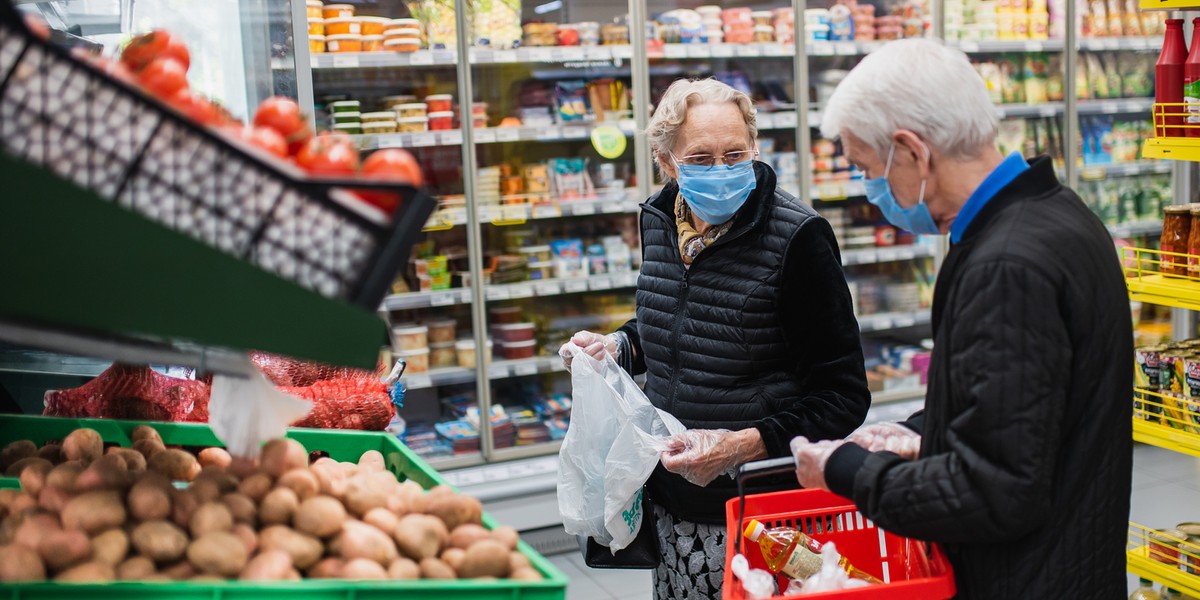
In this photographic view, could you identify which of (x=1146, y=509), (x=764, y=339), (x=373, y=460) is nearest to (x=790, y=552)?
(x=764, y=339)

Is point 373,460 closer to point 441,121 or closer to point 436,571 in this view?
point 436,571

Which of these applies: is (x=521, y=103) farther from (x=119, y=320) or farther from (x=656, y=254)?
(x=119, y=320)

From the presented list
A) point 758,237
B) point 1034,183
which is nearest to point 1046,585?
point 1034,183

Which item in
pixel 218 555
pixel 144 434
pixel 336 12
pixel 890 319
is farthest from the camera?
pixel 890 319

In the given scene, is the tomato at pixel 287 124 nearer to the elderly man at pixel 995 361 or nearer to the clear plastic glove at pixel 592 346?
the elderly man at pixel 995 361

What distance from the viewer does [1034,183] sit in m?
1.44

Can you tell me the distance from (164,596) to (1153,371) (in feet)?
8.30

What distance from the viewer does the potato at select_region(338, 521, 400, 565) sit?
3.69ft

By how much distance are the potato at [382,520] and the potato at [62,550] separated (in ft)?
0.95

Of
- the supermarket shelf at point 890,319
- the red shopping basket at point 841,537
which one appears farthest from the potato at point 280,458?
the supermarket shelf at point 890,319

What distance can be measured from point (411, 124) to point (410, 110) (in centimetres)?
6

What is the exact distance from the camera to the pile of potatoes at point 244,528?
1070 mm

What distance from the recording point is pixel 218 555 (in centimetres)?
108

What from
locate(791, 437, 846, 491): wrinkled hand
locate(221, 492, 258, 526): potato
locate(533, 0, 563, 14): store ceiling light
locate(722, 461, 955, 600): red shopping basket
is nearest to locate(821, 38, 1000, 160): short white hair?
locate(791, 437, 846, 491): wrinkled hand
